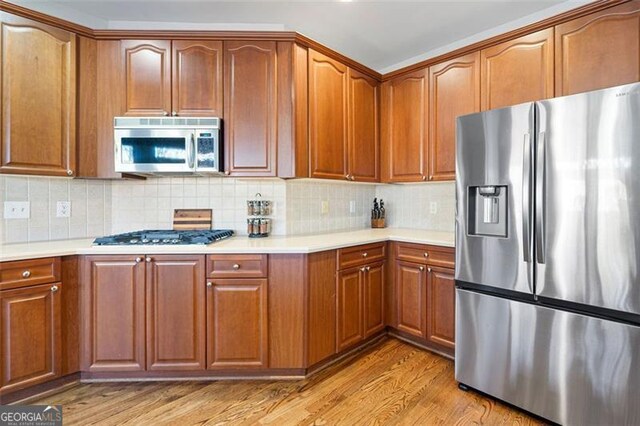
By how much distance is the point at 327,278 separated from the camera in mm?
2207

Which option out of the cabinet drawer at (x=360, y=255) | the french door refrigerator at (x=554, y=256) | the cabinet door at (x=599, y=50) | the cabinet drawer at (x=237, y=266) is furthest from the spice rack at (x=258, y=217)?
the cabinet door at (x=599, y=50)

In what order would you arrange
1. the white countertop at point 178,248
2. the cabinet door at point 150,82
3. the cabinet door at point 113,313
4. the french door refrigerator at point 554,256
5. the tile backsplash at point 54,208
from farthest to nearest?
the cabinet door at point 150,82, the tile backsplash at point 54,208, the cabinet door at point 113,313, the white countertop at point 178,248, the french door refrigerator at point 554,256

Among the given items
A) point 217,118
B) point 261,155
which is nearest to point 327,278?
point 261,155

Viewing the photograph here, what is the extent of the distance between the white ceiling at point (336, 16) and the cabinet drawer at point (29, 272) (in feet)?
5.65

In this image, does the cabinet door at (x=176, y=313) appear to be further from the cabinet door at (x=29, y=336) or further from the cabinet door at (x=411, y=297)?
the cabinet door at (x=411, y=297)

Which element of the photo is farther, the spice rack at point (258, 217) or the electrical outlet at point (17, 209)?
the spice rack at point (258, 217)

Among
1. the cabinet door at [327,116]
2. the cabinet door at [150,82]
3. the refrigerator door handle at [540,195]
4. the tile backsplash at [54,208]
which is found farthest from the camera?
the cabinet door at [327,116]

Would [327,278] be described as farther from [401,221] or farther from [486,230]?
[401,221]

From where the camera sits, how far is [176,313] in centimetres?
201

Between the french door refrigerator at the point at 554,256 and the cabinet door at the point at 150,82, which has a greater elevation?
Result: the cabinet door at the point at 150,82

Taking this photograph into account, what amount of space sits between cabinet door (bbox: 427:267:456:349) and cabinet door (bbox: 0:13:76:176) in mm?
2749

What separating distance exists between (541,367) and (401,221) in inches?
71.9

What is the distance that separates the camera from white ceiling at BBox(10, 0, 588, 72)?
7.04 ft

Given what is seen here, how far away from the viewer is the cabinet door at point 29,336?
1.74m
